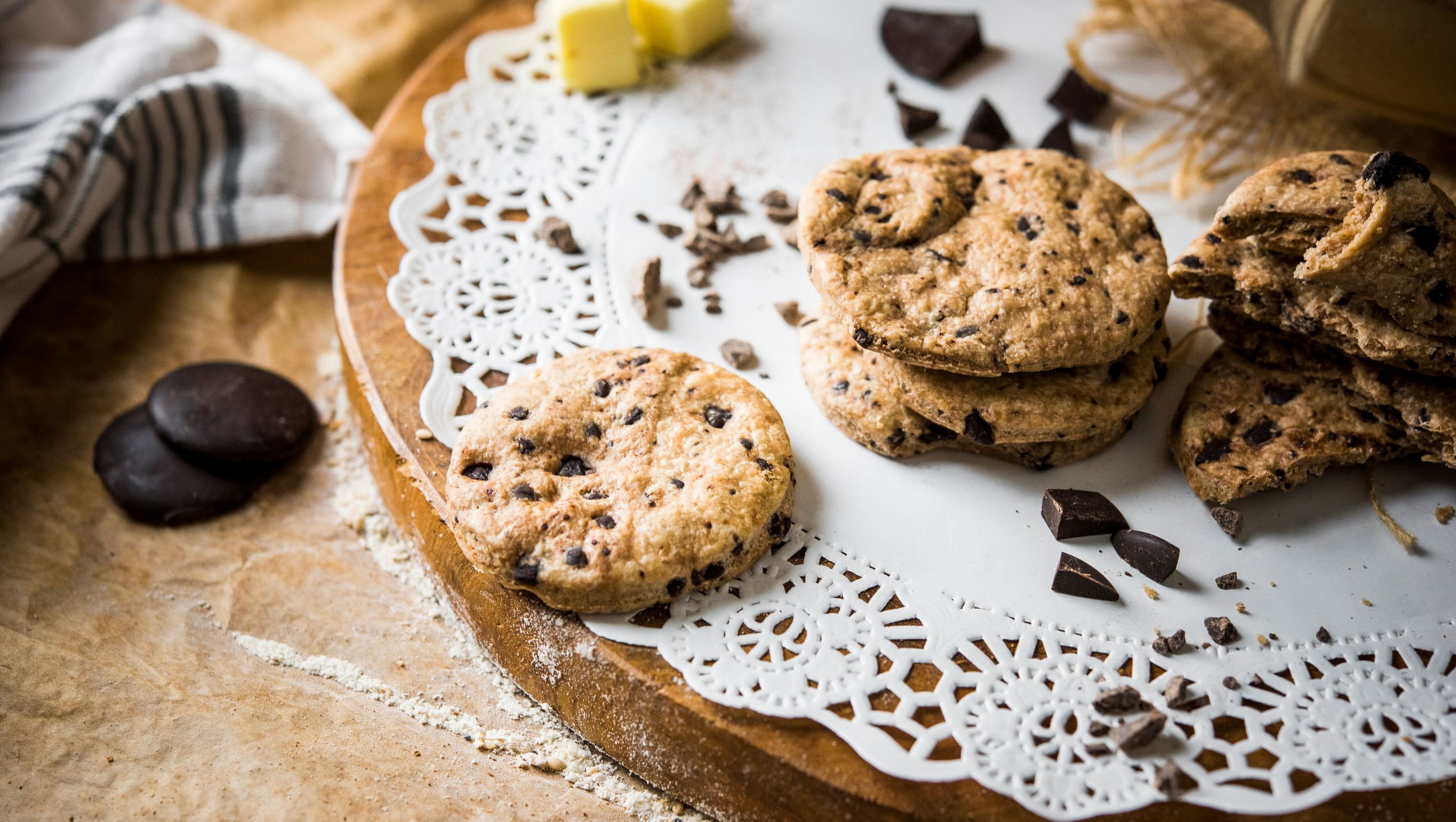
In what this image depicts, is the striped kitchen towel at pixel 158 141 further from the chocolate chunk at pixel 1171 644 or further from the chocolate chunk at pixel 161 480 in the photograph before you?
the chocolate chunk at pixel 1171 644

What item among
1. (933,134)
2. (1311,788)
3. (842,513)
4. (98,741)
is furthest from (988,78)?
(98,741)

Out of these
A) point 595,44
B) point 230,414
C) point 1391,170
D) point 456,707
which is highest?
point 1391,170

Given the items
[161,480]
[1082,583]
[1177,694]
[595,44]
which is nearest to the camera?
[1177,694]

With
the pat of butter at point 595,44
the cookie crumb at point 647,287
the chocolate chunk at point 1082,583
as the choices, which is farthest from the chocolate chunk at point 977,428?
the pat of butter at point 595,44

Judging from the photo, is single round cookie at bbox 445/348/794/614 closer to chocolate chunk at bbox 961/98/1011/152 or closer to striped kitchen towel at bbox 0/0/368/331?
chocolate chunk at bbox 961/98/1011/152

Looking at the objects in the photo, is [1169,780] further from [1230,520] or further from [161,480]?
[161,480]

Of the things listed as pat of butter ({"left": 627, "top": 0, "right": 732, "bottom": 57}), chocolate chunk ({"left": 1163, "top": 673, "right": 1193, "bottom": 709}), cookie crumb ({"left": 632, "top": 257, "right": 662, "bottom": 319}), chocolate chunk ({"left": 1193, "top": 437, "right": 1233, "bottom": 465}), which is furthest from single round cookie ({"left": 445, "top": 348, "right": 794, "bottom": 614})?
pat of butter ({"left": 627, "top": 0, "right": 732, "bottom": 57})

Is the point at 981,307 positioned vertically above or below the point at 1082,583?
above

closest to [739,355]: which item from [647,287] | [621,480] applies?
[647,287]
